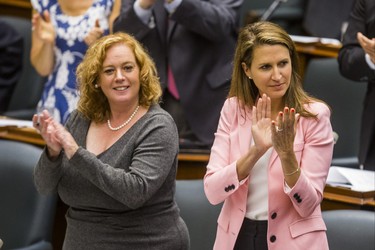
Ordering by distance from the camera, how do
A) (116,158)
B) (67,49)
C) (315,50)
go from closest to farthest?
(116,158), (67,49), (315,50)

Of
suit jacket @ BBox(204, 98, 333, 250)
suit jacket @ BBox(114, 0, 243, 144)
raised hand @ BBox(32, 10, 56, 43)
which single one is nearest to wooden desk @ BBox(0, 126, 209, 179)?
suit jacket @ BBox(114, 0, 243, 144)

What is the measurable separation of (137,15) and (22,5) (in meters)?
1.94

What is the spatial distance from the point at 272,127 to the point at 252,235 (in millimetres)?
322

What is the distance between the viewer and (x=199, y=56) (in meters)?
4.00

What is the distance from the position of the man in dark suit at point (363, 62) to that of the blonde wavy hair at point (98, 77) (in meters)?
0.86

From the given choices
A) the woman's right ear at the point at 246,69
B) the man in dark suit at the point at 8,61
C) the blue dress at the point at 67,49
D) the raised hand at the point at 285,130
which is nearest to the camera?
the raised hand at the point at 285,130

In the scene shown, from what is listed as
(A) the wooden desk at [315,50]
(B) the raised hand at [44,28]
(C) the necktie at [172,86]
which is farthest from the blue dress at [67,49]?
(A) the wooden desk at [315,50]

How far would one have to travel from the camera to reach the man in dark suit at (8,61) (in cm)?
468

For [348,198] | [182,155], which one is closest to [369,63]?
[348,198]

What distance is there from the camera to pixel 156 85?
9.50 feet

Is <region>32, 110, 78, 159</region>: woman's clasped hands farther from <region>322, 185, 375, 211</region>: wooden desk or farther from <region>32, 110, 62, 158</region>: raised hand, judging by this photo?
<region>322, 185, 375, 211</region>: wooden desk

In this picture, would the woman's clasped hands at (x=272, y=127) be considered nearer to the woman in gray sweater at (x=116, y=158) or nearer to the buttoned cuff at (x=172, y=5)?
the woman in gray sweater at (x=116, y=158)

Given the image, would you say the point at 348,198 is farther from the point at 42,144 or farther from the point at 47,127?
the point at 42,144

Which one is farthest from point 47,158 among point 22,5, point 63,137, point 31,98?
point 22,5
